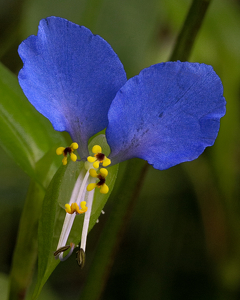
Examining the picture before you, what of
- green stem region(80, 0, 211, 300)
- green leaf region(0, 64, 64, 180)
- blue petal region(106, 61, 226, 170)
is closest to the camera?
blue petal region(106, 61, 226, 170)

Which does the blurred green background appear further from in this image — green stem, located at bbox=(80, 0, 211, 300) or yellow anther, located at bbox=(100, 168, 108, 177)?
yellow anther, located at bbox=(100, 168, 108, 177)

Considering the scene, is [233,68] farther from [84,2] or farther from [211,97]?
[211,97]

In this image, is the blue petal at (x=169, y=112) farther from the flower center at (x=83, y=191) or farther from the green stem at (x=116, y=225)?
the green stem at (x=116, y=225)

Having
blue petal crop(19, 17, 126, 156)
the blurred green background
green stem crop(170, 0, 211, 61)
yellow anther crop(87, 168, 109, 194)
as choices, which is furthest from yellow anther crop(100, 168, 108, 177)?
the blurred green background

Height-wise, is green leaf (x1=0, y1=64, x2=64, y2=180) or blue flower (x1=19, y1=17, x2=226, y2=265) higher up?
blue flower (x1=19, y1=17, x2=226, y2=265)

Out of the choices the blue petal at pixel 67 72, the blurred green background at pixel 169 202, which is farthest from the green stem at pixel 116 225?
the blurred green background at pixel 169 202

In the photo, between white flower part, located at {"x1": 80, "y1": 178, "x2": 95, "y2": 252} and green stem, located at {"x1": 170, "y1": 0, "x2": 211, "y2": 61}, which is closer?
white flower part, located at {"x1": 80, "y1": 178, "x2": 95, "y2": 252}

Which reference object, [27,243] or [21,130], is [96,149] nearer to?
[21,130]

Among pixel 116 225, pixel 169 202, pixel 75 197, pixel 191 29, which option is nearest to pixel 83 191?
pixel 75 197
